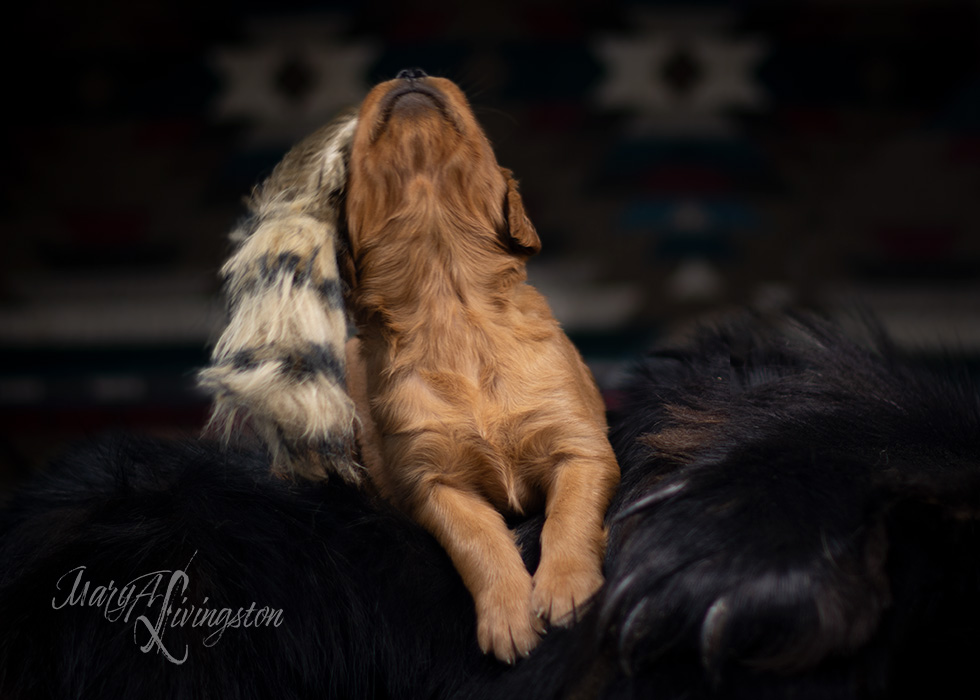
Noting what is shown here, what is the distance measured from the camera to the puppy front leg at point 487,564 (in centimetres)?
66

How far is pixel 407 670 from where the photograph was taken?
0.71 m

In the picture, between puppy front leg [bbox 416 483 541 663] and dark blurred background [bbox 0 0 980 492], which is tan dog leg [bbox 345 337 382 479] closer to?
puppy front leg [bbox 416 483 541 663]

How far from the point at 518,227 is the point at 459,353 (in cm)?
15

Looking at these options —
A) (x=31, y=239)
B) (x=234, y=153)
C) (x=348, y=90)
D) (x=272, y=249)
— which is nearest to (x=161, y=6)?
(x=234, y=153)

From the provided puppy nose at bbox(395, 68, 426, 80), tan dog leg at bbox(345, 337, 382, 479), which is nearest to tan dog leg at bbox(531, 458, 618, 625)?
tan dog leg at bbox(345, 337, 382, 479)

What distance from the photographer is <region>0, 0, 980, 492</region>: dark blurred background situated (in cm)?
179

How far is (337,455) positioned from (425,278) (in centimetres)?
19

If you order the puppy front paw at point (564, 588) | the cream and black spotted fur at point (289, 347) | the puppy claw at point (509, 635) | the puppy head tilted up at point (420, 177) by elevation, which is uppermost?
the puppy head tilted up at point (420, 177)

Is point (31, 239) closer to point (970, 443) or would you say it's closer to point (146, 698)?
point (146, 698)

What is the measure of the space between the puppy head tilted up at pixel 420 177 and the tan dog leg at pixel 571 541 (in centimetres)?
22

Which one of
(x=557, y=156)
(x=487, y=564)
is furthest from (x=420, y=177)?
(x=557, y=156)
